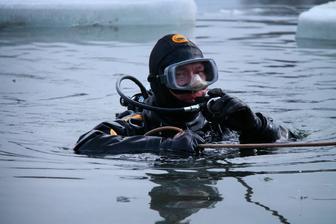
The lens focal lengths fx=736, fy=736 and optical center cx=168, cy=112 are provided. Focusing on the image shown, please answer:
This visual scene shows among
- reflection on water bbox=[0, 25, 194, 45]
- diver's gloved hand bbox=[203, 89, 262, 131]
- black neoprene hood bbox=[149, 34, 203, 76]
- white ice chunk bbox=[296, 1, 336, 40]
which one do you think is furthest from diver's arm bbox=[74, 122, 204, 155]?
white ice chunk bbox=[296, 1, 336, 40]

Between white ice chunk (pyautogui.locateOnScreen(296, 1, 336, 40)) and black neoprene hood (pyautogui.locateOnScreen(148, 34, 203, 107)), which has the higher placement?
white ice chunk (pyautogui.locateOnScreen(296, 1, 336, 40))

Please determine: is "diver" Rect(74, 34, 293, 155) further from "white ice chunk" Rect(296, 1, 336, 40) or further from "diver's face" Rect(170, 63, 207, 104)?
"white ice chunk" Rect(296, 1, 336, 40)

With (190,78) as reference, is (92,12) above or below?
above

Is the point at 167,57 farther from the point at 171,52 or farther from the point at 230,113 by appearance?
the point at 230,113

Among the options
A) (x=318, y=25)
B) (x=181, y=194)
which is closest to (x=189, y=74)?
(x=181, y=194)

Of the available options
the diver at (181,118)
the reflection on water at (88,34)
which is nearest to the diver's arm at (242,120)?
the diver at (181,118)

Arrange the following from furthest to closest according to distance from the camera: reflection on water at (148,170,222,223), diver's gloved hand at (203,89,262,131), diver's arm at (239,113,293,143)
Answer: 1. diver's arm at (239,113,293,143)
2. diver's gloved hand at (203,89,262,131)
3. reflection on water at (148,170,222,223)

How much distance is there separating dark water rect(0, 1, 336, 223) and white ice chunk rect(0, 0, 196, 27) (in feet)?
2.31

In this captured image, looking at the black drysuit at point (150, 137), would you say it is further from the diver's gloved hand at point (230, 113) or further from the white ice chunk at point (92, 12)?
the white ice chunk at point (92, 12)

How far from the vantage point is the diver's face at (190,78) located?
440cm

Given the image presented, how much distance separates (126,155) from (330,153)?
47.5 inches

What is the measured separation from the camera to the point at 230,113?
410 cm

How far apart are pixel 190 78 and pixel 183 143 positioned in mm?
457

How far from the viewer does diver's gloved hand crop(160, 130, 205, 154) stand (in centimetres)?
416
